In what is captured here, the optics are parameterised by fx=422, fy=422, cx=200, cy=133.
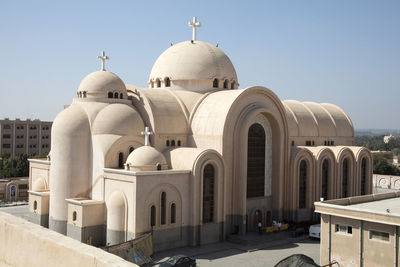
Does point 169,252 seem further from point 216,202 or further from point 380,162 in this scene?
point 380,162

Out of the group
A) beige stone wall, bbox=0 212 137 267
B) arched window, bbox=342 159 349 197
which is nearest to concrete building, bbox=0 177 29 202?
arched window, bbox=342 159 349 197

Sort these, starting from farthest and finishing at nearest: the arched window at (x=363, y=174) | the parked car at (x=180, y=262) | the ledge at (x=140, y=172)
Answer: the arched window at (x=363, y=174) → the ledge at (x=140, y=172) → the parked car at (x=180, y=262)

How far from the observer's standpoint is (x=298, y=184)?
107ft

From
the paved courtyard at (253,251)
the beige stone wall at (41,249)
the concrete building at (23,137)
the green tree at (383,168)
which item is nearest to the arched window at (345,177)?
the paved courtyard at (253,251)

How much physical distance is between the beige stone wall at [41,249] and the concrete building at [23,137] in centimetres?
7081

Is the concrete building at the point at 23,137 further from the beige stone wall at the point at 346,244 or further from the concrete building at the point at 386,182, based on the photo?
the beige stone wall at the point at 346,244

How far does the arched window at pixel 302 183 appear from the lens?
32969 mm

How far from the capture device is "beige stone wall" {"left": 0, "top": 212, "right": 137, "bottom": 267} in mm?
6055

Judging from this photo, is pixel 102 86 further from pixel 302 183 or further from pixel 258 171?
pixel 302 183

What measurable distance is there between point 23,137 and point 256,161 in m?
58.2

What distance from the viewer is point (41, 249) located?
7039 millimetres

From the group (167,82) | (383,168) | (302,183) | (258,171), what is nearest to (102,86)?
(167,82)

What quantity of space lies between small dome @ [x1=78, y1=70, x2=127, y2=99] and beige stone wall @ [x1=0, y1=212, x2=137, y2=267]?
830 inches

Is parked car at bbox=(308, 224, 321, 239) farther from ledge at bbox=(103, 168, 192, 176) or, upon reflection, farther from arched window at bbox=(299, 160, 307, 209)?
ledge at bbox=(103, 168, 192, 176)
